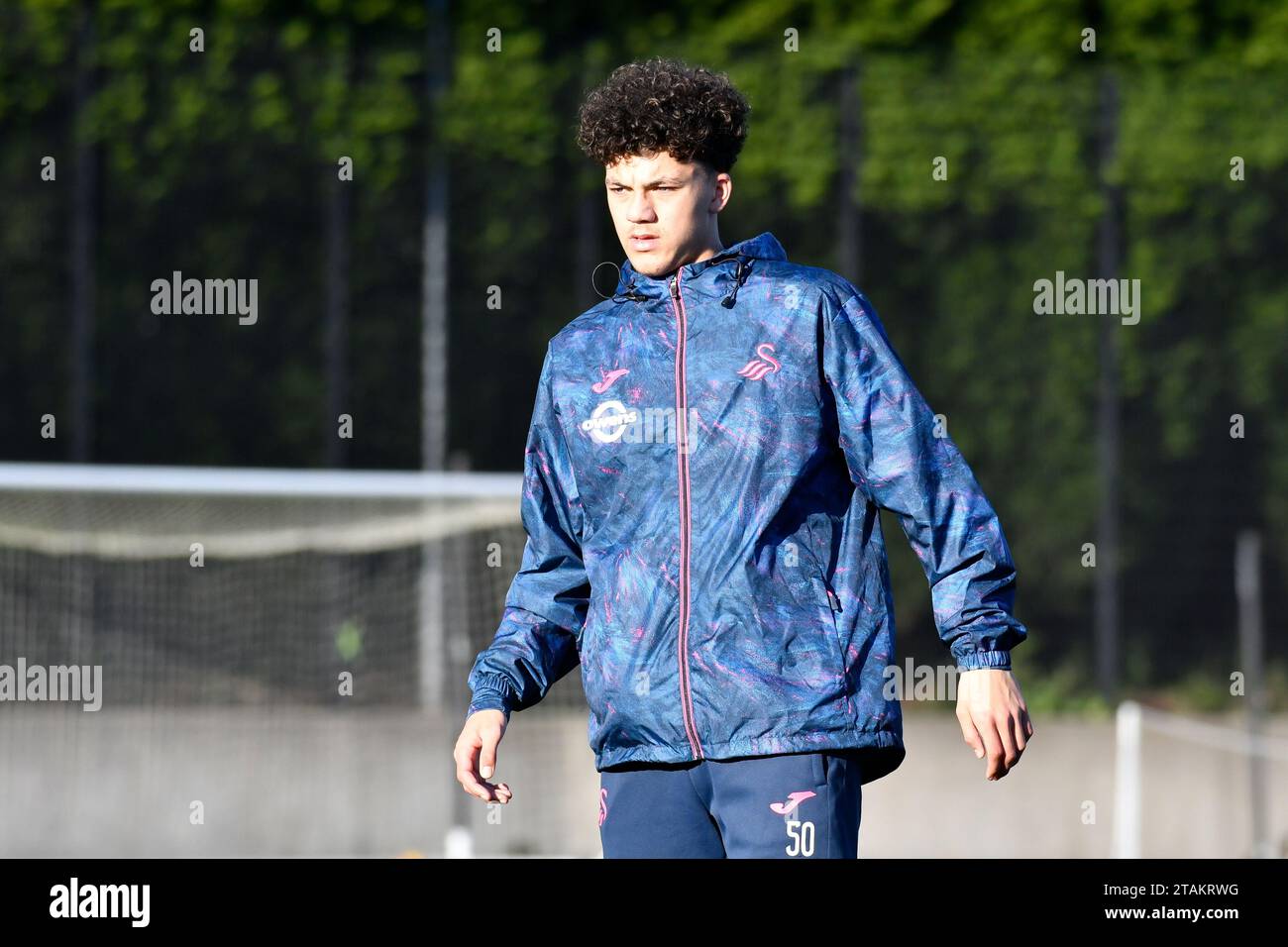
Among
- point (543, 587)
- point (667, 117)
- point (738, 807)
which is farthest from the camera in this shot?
point (543, 587)

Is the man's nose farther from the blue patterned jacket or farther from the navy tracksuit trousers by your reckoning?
the navy tracksuit trousers

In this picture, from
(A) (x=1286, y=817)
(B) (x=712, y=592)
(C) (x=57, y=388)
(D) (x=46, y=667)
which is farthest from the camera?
(C) (x=57, y=388)

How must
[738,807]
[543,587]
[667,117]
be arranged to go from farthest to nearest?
[543,587], [667,117], [738,807]

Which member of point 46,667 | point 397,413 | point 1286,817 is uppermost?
point 397,413

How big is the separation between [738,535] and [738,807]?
363mm

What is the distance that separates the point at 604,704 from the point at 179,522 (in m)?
5.36

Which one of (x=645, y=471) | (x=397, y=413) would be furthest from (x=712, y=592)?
(x=397, y=413)

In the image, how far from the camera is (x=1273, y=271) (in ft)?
33.7

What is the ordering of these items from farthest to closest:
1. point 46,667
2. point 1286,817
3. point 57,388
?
1. point 57,388
2. point 1286,817
3. point 46,667

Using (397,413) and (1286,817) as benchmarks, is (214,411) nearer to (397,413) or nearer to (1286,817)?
(397,413)

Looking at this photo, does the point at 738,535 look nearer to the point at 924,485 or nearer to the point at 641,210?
the point at 924,485

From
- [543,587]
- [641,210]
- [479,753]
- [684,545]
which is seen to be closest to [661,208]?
[641,210]

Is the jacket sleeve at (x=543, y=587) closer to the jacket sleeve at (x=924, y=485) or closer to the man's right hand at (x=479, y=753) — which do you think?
the man's right hand at (x=479, y=753)

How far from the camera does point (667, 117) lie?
263cm
